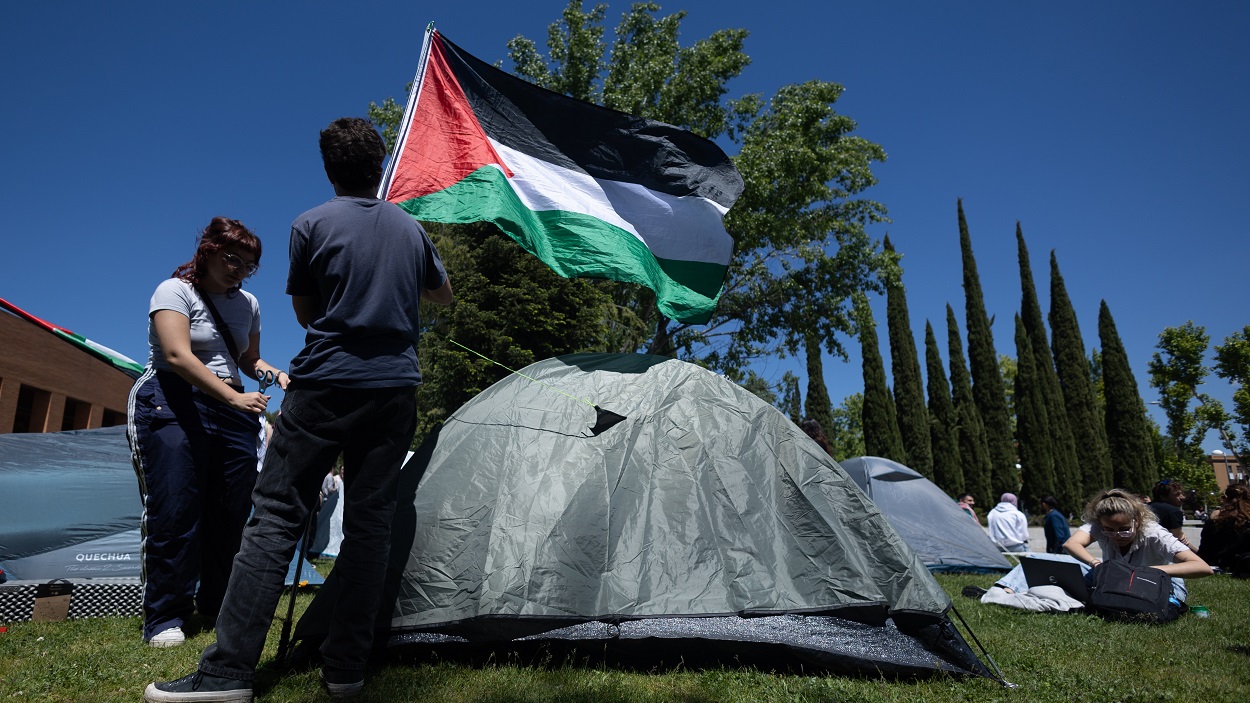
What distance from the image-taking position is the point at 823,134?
1773 centimetres

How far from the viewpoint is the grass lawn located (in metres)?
2.49

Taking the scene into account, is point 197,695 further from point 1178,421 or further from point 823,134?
point 1178,421

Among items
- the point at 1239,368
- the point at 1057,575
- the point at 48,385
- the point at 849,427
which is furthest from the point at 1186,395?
the point at 48,385

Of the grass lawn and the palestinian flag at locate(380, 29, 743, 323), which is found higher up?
the palestinian flag at locate(380, 29, 743, 323)

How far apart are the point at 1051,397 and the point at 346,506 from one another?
36.0 m

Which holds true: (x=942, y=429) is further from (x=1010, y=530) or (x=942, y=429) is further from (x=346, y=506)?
(x=346, y=506)

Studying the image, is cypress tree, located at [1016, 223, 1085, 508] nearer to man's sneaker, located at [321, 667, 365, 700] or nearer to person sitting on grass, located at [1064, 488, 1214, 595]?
person sitting on grass, located at [1064, 488, 1214, 595]

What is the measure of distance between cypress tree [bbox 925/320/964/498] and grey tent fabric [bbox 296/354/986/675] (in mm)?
29892

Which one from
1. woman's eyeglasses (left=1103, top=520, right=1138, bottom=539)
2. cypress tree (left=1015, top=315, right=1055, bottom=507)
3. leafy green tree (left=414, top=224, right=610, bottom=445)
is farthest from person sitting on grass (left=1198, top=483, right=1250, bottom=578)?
cypress tree (left=1015, top=315, right=1055, bottom=507)

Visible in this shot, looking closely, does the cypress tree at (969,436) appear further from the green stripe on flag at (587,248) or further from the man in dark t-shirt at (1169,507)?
the green stripe on flag at (587,248)

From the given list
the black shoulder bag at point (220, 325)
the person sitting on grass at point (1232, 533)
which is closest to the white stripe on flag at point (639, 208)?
the black shoulder bag at point (220, 325)

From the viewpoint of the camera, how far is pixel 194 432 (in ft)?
11.0

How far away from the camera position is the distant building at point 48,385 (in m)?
17.6

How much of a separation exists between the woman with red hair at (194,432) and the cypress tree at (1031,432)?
32555mm
